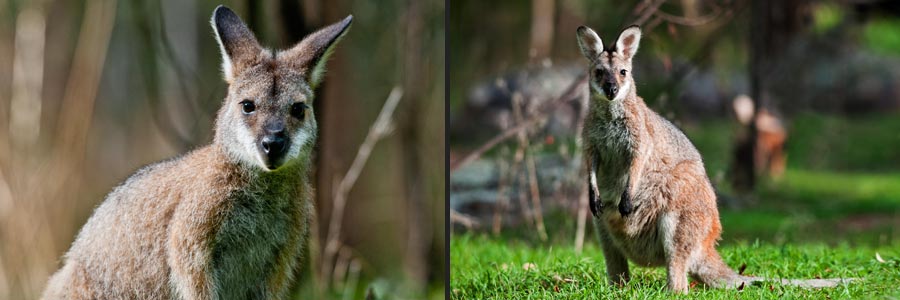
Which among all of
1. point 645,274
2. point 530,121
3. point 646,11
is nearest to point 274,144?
point 645,274

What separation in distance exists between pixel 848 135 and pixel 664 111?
315 inches

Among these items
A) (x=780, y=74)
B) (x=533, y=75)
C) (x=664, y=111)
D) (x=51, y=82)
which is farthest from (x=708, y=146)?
(x=51, y=82)

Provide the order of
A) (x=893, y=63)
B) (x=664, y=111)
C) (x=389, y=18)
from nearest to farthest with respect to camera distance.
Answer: (x=664, y=111), (x=389, y=18), (x=893, y=63)

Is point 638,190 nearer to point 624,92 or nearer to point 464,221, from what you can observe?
point 624,92

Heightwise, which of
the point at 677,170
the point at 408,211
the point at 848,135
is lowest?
the point at 848,135

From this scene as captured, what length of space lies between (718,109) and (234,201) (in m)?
11.6

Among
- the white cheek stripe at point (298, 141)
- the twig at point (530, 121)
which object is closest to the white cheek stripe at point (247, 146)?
the white cheek stripe at point (298, 141)

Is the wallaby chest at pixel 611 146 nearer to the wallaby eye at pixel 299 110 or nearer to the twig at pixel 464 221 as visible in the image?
the wallaby eye at pixel 299 110

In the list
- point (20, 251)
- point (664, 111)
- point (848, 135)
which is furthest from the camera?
point (848, 135)

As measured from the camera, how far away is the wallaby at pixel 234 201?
4289 millimetres

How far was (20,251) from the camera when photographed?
21.9ft

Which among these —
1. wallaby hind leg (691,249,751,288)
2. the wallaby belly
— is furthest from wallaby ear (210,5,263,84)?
wallaby hind leg (691,249,751,288)

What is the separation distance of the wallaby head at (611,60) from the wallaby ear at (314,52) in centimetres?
122

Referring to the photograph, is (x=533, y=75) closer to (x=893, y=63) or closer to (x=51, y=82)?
(x=51, y=82)
